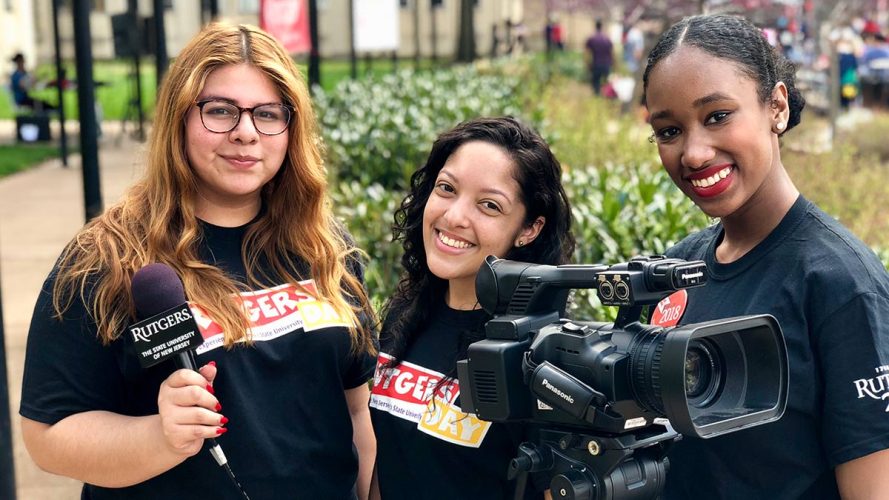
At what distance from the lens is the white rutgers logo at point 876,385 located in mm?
2096

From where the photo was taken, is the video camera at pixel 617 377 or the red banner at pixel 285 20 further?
the red banner at pixel 285 20

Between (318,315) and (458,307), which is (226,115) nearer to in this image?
(318,315)

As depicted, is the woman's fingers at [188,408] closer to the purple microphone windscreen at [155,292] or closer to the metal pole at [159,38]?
the purple microphone windscreen at [155,292]

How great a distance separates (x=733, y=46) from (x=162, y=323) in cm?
125

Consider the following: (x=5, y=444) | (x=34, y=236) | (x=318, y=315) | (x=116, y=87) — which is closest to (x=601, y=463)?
(x=318, y=315)

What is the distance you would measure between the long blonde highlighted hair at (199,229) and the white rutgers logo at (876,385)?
116cm

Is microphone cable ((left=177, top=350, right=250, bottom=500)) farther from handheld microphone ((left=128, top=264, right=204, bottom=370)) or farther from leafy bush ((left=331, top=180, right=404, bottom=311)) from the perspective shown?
leafy bush ((left=331, top=180, right=404, bottom=311))

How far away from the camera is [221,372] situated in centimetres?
→ 253

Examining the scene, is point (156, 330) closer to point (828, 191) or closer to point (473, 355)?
point (473, 355)

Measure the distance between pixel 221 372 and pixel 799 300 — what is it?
121 cm

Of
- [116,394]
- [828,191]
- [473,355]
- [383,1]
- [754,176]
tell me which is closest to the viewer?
[473,355]

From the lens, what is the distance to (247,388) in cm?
255

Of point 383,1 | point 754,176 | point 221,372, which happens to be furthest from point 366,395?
point 383,1

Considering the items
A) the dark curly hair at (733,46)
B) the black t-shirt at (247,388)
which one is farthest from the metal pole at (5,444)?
the dark curly hair at (733,46)
